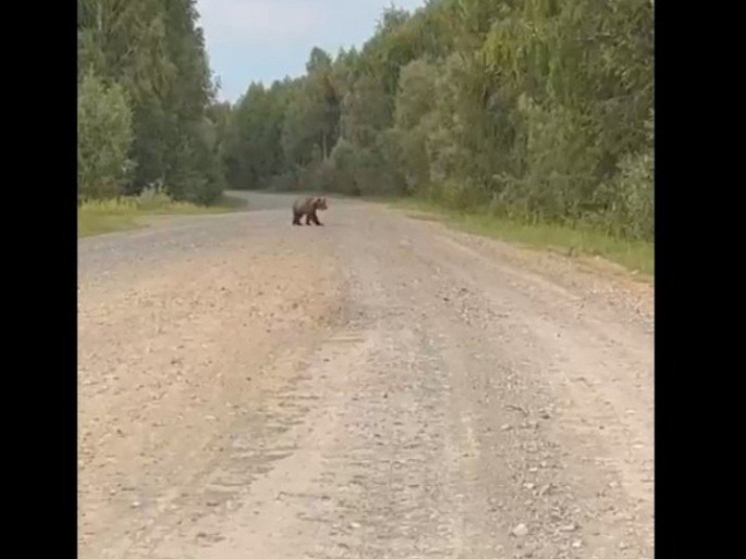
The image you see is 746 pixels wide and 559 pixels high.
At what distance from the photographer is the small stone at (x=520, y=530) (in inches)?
88.6

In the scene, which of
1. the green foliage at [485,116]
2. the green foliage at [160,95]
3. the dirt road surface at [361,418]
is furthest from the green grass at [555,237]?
the green foliage at [160,95]

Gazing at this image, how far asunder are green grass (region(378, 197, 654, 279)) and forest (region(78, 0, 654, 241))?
0.18 metres

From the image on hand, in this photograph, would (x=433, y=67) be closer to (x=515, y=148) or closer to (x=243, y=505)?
(x=515, y=148)

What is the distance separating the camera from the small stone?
225cm

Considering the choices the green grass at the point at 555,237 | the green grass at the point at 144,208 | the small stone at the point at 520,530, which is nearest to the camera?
the small stone at the point at 520,530

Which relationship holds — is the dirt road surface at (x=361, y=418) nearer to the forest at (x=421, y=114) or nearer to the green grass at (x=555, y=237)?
the forest at (x=421, y=114)

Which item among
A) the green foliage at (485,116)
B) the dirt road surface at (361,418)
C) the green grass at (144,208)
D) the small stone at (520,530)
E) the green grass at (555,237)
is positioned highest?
the green foliage at (485,116)

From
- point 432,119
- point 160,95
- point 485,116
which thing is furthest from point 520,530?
point 432,119

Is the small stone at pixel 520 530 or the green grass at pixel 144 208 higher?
the green grass at pixel 144 208

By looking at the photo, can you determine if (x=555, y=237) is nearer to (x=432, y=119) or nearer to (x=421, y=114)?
(x=432, y=119)

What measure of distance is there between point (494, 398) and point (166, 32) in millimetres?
12416

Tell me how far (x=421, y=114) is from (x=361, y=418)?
16.8 m

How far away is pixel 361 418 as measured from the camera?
335 cm
